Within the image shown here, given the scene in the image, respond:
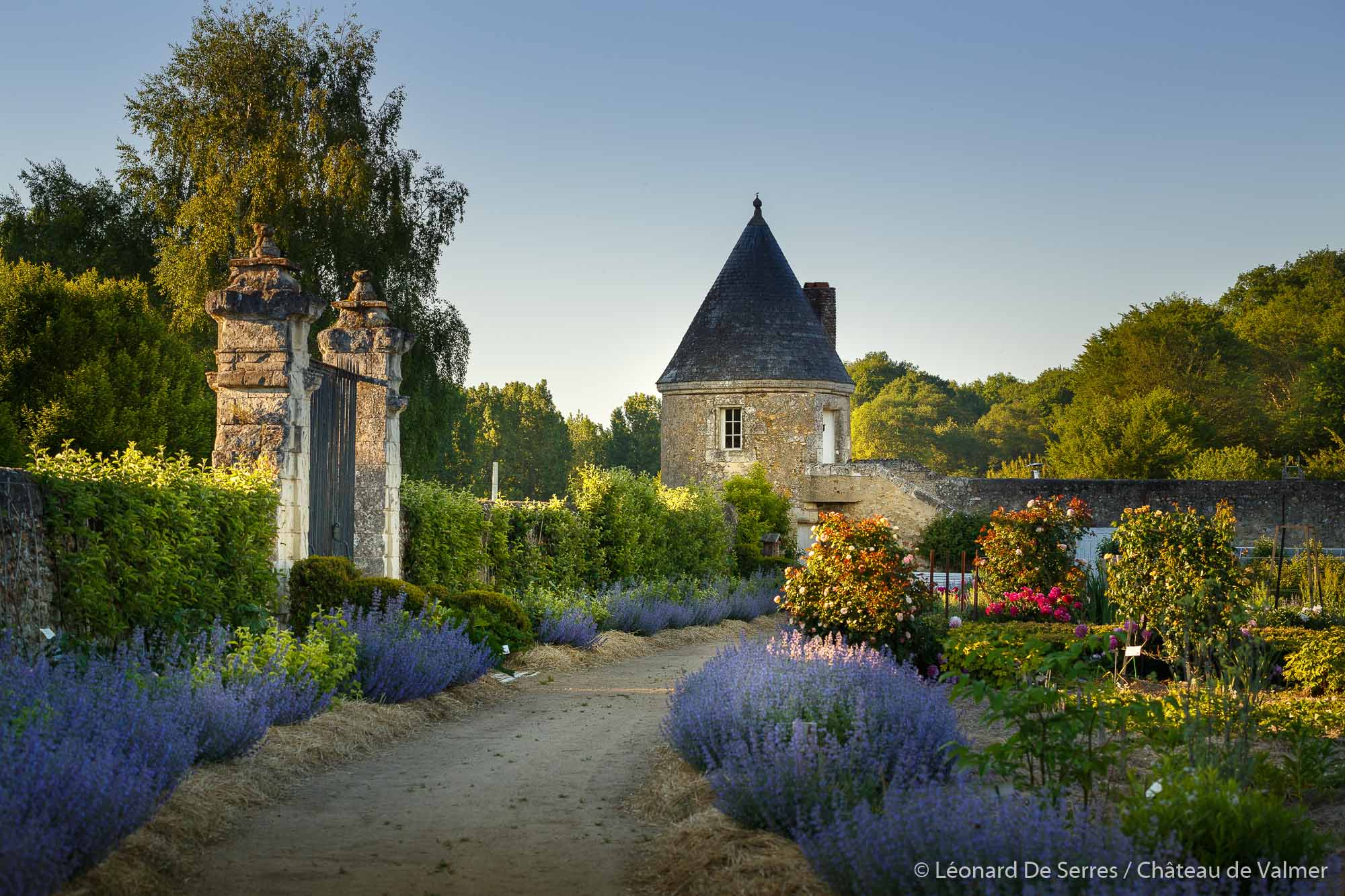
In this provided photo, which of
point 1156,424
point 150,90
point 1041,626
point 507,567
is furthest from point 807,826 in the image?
point 1156,424

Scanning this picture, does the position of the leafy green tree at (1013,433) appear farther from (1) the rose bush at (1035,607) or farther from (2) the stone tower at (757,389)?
(1) the rose bush at (1035,607)

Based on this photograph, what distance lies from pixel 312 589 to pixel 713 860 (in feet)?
18.0

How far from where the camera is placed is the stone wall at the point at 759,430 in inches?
1053

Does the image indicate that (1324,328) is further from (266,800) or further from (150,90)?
(266,800)

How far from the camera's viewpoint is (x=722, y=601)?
15.7 metres

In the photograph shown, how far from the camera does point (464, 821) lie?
17.0 ft

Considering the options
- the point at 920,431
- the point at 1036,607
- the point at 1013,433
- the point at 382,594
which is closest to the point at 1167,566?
the point at 1036,607

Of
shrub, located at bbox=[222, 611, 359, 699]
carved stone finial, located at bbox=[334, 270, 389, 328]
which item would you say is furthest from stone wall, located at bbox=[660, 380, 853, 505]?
shrub, located at bbox=[222, 611, 359, 699]

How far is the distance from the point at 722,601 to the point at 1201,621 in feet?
27.2

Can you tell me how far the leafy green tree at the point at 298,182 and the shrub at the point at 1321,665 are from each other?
1810 centimetres

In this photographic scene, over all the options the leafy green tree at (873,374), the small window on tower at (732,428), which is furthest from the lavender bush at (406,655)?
the leafy green tree at (873,374)

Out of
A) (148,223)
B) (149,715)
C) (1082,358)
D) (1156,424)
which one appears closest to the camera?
(149,715)

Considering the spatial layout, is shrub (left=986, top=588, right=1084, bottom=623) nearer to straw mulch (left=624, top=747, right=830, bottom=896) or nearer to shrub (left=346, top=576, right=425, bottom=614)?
shrub (left=346, top=576, right=425, bottom=614)
